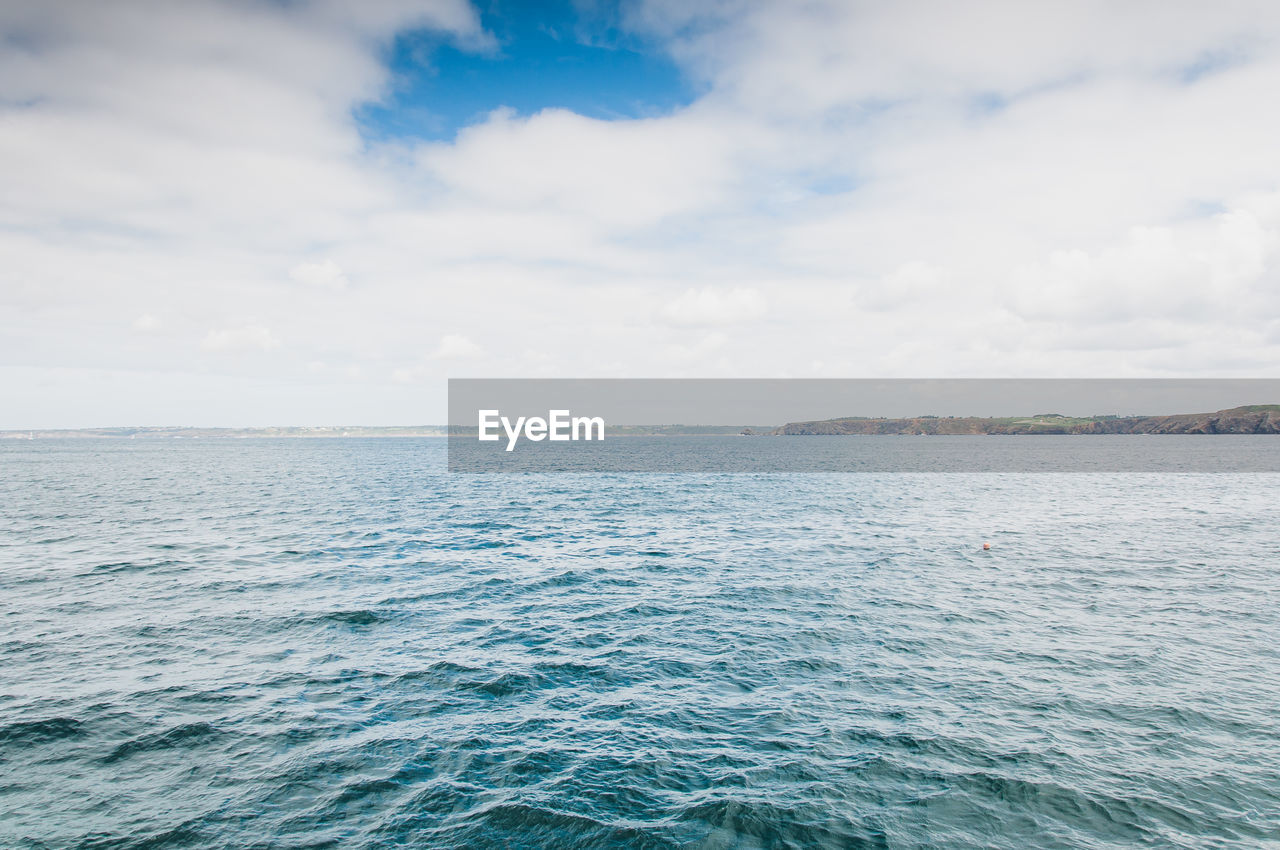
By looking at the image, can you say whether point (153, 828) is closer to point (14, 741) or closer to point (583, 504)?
point (14, 741)

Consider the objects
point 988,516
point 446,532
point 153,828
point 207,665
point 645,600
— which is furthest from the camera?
point 988,516

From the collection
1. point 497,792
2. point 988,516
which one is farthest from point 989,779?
point 988,516

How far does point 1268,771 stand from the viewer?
1892cm

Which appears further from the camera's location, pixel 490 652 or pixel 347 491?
pixel 347 491

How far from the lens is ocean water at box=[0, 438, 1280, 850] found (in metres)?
16.8

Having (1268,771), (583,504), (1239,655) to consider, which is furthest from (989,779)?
(583,504)

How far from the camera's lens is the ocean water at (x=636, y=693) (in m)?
16.8

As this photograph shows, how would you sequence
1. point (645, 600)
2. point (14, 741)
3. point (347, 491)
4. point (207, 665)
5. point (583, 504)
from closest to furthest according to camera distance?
point (14, 741), point (207, 665), point (645, 600), point (583, 504), point (347, 491)

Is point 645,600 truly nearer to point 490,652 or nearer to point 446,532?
point 490,652

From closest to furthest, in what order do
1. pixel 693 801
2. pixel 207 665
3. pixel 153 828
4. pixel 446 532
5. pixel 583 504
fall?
pixel 153 828 < pixel 693 801 < pixel 207 665 < pixel 446 532 < pixel 583 504

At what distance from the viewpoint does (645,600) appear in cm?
3656

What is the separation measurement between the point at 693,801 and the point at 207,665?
2174 centimetres

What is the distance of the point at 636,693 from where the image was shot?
24062 millimetres

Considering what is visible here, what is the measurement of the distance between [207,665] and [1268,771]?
3808cm
